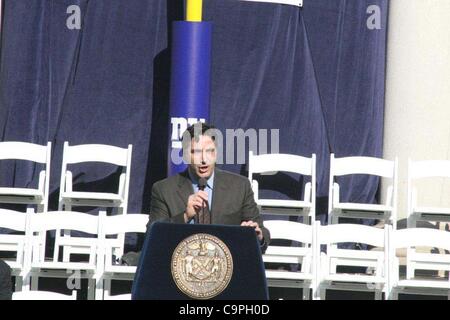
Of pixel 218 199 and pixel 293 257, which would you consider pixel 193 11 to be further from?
pixel 218 199

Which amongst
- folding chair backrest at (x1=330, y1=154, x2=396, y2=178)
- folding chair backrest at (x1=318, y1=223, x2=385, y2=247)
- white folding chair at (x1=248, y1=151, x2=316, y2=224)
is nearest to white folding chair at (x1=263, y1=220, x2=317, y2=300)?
folding chair backrest at (x1=318, y1=223, x2=385, y2=247)

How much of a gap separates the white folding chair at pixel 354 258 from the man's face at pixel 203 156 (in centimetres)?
246

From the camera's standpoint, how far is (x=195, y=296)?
15.7 feet

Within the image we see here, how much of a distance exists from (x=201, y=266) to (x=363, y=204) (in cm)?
501

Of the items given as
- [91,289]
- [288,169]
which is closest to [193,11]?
[288,169]

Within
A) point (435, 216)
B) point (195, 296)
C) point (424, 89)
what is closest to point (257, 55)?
point (424, 89)

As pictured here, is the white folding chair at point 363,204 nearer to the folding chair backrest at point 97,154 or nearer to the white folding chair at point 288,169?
the white folding chair at point 288,169

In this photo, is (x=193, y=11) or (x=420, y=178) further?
(x=420, y=178)

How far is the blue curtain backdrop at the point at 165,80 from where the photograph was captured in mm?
10297

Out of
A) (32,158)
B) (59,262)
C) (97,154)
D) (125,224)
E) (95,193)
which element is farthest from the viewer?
(97,154)

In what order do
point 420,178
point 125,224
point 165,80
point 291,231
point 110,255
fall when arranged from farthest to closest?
point 165,80 < point 420,178 < point 291,231 < point 125,224 < point 110,255

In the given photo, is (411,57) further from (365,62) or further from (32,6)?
(32,6)

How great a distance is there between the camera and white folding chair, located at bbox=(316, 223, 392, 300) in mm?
7762

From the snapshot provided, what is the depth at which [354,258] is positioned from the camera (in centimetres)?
862
